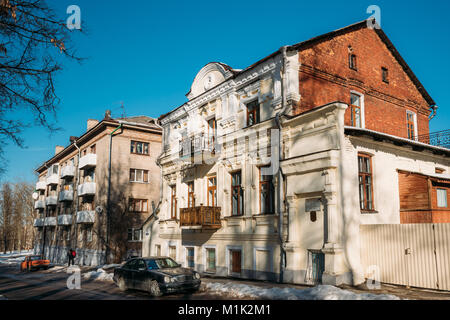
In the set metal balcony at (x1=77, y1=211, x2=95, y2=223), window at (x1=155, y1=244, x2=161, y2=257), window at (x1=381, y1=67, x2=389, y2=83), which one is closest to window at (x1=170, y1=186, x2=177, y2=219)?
window at (x1=155, y1=244, x2=161, y2=257)

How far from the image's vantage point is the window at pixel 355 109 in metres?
19.2

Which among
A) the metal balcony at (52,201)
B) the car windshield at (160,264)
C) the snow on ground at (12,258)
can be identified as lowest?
the snow on ground at (12,258)

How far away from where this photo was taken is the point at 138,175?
3512 cm

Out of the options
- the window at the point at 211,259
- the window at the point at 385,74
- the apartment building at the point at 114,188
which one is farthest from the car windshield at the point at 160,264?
the apartment building at the point at 114,188

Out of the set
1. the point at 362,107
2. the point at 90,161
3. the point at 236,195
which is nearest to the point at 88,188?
the point at 90,161

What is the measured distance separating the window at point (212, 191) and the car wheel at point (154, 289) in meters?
7.62

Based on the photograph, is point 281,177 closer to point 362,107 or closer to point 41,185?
point 362,107

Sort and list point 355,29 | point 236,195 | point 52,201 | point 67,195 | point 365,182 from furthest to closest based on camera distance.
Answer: point 52,201, point 67,195, point 355,29, point 236,195, point 365,182

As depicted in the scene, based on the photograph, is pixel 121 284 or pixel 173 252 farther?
pixel 173 252

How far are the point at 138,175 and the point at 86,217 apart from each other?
5886mm

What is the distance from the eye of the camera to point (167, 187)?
25.8m

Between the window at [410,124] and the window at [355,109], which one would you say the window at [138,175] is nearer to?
the window at [355,109]

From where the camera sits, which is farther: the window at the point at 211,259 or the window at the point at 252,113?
the window at the point at 211,259
